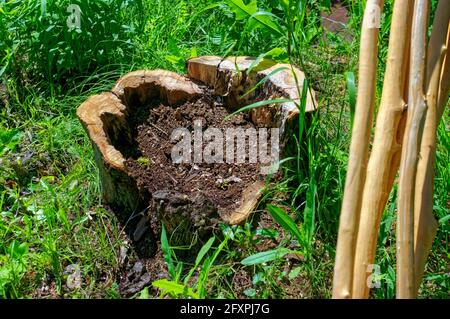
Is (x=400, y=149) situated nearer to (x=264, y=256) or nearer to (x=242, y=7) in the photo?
(x=264, y=256)

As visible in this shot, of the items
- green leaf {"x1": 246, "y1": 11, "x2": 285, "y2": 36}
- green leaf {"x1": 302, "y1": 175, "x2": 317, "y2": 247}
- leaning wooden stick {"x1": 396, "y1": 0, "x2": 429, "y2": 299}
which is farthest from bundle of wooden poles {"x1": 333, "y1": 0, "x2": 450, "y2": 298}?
green leaf {"x1": 246, "y1": 11, "x2": 285, "y2": 36}

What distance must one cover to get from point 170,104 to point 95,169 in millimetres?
443

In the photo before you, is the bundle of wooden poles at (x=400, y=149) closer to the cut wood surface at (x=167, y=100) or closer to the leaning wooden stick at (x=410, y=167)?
the leaning wooden stick at (x=410, y=167)

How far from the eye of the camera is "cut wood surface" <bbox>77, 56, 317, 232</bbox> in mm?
2768

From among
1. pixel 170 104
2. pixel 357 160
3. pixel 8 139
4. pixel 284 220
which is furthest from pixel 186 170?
pixel 357 160

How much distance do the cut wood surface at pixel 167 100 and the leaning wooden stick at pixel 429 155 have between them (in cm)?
63

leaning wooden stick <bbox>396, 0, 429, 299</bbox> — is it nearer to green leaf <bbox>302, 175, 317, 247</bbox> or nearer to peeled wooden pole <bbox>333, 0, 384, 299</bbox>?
peeled wooden pole <bbox>333, 0, 384, 299</bbox>

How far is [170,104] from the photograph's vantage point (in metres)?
3.18

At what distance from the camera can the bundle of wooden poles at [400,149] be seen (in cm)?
195

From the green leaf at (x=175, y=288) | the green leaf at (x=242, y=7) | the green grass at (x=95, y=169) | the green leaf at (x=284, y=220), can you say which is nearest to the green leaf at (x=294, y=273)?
the green grass at (x=95, y=169)

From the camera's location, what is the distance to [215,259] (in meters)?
2.68

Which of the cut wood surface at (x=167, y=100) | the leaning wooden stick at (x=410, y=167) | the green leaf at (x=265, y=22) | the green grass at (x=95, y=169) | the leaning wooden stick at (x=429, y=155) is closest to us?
the leaning wooden stick at (x=410, y=167)
